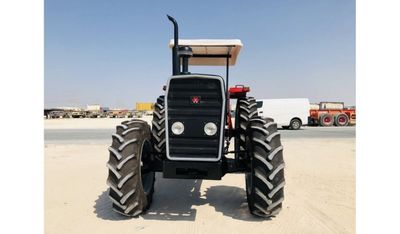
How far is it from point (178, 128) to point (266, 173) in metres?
1.25

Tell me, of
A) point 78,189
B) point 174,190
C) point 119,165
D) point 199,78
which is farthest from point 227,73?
point 78,189

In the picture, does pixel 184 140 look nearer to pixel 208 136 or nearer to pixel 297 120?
pixel 208 136

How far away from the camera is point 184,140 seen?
3.98 meters

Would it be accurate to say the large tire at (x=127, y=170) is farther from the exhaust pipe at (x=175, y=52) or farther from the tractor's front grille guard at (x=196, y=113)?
the exhaust pipe at (x=175, y=52)

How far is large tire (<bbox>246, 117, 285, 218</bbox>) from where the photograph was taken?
12.2ft

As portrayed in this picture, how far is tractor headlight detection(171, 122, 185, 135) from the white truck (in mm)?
17246

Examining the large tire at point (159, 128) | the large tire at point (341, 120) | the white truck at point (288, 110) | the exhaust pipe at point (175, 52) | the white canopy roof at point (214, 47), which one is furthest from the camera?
the large tire at point (341, 120)

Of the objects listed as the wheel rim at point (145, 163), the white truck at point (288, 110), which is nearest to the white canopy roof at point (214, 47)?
the wheel rim at point (145, 163)

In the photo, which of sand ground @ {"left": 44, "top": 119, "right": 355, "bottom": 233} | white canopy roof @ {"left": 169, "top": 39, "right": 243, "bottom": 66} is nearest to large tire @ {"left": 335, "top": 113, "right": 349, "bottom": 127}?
sand ground @ {"left": 44, "top": 119, "right": 355, "bottom": 233}

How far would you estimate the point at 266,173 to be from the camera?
371 centimetres

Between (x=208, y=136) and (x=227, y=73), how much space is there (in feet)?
5.85

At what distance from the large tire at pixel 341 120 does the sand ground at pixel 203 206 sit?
18.8 m

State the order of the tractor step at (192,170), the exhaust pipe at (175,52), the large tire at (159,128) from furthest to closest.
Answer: the large tire at (159,128)
the exhaust pipe at (175,52)
the tractor step at (192,170)

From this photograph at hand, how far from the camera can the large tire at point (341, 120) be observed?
79.9ft
